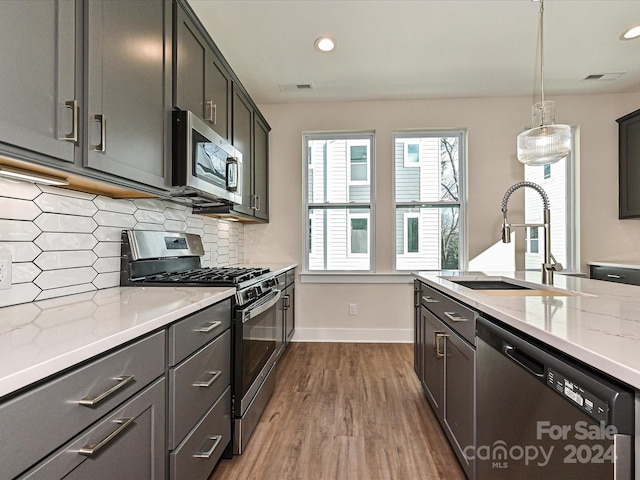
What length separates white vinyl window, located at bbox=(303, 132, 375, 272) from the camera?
12.7 ft

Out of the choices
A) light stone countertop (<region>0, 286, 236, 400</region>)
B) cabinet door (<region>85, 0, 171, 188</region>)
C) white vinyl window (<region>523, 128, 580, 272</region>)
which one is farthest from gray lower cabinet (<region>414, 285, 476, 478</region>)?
white vinyl window (<region>523, 128, 580, 272</region>)

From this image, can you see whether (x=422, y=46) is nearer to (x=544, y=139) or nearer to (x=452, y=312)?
(x=544, y=139)

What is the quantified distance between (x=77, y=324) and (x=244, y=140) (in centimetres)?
226

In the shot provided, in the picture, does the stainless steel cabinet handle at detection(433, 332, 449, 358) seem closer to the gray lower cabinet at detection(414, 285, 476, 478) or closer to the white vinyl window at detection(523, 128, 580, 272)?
the gray lower cabinet at detection(414, 285, 476, 478)

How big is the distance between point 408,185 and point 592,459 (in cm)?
332

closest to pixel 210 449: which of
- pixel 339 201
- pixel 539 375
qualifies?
pixel 539 375

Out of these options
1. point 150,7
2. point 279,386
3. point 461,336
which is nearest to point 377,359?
point 279,386

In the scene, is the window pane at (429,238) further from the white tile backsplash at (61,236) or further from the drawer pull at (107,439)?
the drawer pull at (107,439)

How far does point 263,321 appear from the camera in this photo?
212cm

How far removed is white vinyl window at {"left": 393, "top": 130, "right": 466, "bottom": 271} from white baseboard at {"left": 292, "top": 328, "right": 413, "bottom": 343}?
719mm

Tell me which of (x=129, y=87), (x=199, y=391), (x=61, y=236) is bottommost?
(x=199, y=391)

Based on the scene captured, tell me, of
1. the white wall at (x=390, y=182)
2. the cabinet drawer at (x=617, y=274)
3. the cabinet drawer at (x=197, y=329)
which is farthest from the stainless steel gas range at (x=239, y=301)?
the cabinet drawer at (x=617, y=274)

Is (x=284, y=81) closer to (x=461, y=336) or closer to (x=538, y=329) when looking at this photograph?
(x=461, y=336)

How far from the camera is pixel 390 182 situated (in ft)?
12.5
